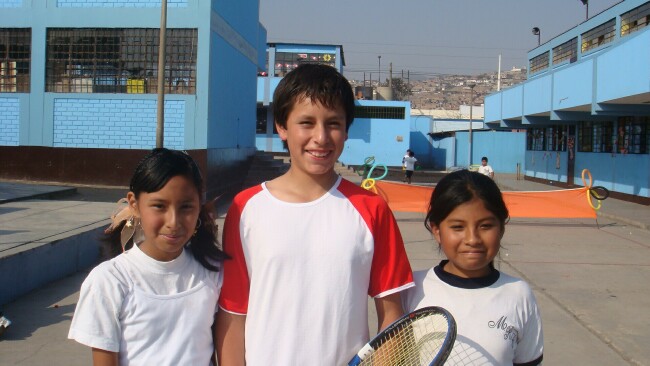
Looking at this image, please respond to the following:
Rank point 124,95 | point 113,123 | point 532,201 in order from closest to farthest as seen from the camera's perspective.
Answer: point 532,201, point 124,95, point 113,123

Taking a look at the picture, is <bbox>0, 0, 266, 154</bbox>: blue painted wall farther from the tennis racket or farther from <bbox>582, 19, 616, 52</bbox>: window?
<bbox>582, 19, 616, 52</bbox>: window

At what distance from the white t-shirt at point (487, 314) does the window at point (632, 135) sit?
17208 millimetres

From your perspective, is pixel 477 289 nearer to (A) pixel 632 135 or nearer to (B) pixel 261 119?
(A) pixel 632 135

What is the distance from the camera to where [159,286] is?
7.28 feet

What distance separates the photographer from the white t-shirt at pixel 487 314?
2146 mm

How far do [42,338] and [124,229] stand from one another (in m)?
3.04

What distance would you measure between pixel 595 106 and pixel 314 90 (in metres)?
16.9

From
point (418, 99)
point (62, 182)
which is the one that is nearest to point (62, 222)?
point (62, 182)

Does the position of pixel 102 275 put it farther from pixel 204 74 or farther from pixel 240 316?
pixel 204 74

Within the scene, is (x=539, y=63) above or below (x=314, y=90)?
above

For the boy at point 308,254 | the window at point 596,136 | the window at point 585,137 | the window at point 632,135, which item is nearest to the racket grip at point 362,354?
the boy at point 308,254

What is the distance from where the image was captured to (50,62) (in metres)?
16.5

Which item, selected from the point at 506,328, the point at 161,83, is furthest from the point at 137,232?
the point at 161,83

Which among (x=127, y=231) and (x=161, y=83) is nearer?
(x=127, y=231)
